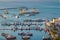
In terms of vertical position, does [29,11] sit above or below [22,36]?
above

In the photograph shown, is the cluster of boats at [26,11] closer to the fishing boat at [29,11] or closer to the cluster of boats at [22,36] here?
the fishing boat at [29,11]

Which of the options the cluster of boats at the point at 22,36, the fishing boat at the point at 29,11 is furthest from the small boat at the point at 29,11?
the cluster of boats at the point at 22,36

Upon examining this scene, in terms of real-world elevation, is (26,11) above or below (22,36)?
above

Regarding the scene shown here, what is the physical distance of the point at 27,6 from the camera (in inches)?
63.0

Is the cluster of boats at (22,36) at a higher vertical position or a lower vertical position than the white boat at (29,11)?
lower

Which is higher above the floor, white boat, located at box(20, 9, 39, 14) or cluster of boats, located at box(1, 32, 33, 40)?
white boat, located at box(20, 9, 39, 14)

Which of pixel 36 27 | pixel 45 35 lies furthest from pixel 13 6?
pixel 45 35

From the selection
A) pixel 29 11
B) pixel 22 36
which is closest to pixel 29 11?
pixel 29 11

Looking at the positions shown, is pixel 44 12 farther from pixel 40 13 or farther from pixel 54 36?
pixel 54 36

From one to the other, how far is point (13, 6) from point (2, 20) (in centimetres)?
21

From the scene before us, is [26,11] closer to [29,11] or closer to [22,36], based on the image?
[29,11]

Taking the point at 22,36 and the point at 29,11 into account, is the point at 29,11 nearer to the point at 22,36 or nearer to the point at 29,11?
the point at 29,11

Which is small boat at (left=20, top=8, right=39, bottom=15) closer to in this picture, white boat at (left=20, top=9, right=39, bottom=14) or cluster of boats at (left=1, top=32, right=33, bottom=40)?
white boat at (left=20, top=9, right=39, bottom=14)

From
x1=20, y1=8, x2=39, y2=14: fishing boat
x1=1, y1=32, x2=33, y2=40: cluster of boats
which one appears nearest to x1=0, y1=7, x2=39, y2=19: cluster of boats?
x1=20, y1=8, x2=39, y2=14: fishing boat
